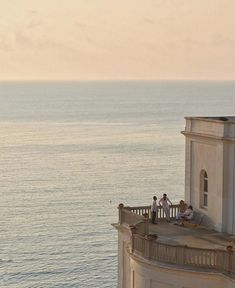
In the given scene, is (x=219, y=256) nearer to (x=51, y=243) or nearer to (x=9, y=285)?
(x=9, y=285)

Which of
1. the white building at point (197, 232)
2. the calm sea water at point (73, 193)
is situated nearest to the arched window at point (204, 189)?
the white building at point (197, 232)

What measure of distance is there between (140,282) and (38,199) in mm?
53084

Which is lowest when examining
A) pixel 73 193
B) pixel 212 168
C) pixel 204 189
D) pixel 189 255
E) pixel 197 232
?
pixel 189 255

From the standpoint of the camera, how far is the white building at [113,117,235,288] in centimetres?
2716

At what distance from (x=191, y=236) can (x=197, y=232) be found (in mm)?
669

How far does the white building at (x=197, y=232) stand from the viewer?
89.1 feet

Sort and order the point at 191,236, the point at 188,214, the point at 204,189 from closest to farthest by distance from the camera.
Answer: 1. the point at 191,236
2. the point at 204,189
3. the point at 188,214

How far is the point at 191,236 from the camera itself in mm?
31516

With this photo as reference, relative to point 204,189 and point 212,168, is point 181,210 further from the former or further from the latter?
point 212,168

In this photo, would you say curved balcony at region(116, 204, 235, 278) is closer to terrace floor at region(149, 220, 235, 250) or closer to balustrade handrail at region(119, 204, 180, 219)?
terrace floor at region(149, 220, 235, 250)

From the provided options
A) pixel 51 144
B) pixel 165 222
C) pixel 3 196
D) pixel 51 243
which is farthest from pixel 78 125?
pixel 165 222

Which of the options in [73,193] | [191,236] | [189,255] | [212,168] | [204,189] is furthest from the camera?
[73,193]

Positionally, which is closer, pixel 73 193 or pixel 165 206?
pixel 165 206

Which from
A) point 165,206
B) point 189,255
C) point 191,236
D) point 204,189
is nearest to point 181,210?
point 165,206
